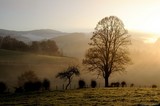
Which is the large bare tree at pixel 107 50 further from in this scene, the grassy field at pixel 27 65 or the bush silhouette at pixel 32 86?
the grassy field at pixel 27 65

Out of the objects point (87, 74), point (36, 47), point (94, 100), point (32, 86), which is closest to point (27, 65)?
point (87, 74)

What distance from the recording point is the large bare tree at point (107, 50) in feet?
207

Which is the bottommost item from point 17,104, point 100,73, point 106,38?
point 17,104

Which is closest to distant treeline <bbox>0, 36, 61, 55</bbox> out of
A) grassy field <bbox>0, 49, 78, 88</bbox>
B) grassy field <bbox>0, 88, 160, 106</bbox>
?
grassy field <bbox>0, 49, 78, 88</bbox>

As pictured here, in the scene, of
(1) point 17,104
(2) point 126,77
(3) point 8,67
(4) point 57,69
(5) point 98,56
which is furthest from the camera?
(2) point 126,77

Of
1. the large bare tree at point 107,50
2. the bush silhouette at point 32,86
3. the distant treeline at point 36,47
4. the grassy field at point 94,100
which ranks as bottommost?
the grassy field at point 94,100

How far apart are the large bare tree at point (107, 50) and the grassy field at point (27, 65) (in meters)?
28.5

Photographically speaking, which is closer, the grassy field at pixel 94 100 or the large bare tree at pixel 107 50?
the grassy field at pixel 94 100

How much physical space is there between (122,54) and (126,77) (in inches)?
2502

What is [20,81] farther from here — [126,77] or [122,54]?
[126,77]

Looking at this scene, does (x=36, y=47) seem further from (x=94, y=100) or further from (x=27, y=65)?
(x=94, y=100)

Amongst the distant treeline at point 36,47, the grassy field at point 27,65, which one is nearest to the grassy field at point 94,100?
the grassy field at point 27,65

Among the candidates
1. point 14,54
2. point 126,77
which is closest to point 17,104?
point 14,54

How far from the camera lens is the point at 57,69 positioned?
111 meters
